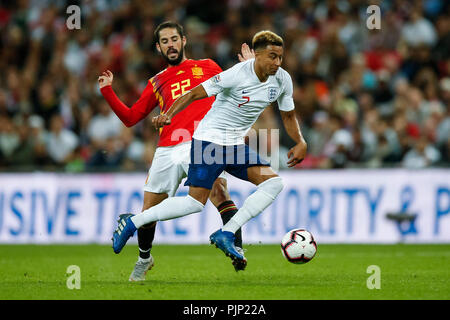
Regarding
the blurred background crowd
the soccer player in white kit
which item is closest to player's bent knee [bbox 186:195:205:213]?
the soccer player in white kit

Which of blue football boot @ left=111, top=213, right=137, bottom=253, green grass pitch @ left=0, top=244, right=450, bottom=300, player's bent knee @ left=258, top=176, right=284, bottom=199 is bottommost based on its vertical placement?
green grass pitch @ left=0, top=244, right=450, bottom=300

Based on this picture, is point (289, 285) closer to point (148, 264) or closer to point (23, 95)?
point (148, 264)

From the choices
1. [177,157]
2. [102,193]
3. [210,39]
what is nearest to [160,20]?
[210,39]

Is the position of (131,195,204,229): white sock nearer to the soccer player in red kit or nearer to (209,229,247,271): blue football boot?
(209,229,247,271): blue football boot

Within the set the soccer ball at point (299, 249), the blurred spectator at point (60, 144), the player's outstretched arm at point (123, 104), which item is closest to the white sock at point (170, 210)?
the soccer ball at point (299, 249)

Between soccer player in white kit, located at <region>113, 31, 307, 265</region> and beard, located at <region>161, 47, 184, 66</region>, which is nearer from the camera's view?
soccer player in white kit, located at <region>113, 31, 307, 265</region>

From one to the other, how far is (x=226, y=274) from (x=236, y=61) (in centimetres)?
832

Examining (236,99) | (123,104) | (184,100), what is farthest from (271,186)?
(123,104)

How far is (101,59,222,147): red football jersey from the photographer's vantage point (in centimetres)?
884

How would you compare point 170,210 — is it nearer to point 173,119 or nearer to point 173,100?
point 173,119

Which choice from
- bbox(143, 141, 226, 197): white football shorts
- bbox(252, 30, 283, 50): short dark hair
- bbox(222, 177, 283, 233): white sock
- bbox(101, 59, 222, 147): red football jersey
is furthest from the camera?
bbox(101, 59, 222, 147): red football jersey

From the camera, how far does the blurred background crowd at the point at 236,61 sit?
1460 cm

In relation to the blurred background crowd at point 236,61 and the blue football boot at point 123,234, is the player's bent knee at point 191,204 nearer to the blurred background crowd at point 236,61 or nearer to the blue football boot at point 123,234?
the blue football boot at point 123,234

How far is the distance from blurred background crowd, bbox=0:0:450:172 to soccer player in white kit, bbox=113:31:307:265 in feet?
20.2
